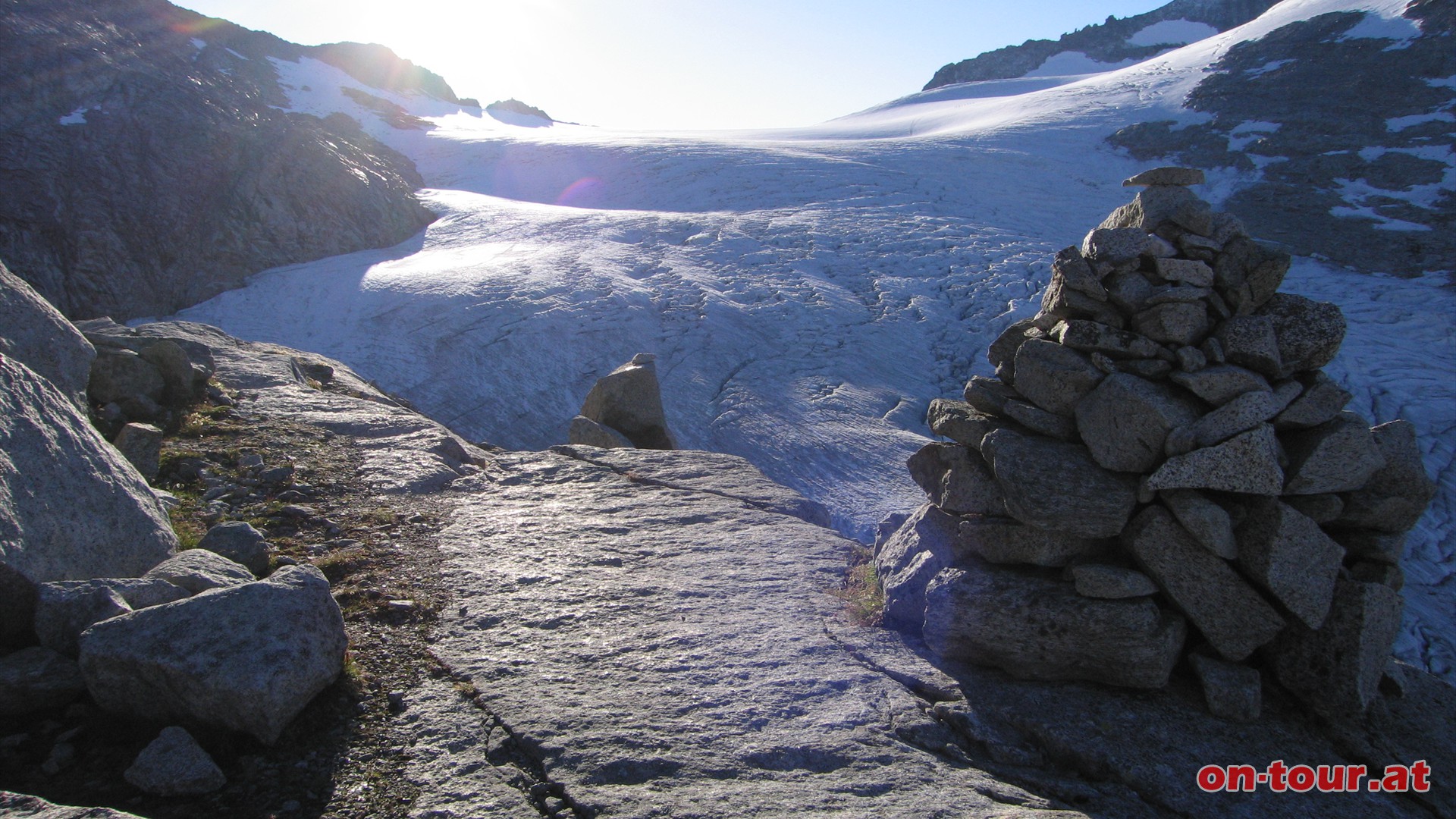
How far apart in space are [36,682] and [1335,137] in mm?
34465

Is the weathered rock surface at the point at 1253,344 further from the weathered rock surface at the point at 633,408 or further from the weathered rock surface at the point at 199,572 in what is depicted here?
the weathered rock surface at the point at 633,408

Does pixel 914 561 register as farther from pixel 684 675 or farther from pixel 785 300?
pixel 785 300

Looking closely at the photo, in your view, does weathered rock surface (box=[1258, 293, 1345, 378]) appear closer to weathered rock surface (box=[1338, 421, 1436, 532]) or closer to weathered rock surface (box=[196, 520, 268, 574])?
weathered rock surface (box=[1338, 421, 1436, 532])

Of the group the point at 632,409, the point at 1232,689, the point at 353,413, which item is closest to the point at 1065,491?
the point at 1232,689

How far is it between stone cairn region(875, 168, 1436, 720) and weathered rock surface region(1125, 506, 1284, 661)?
0.01 metres

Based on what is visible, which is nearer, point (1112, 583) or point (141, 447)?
point (1112, 583)

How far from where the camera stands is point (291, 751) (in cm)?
350

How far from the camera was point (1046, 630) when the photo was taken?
4863 millimetres

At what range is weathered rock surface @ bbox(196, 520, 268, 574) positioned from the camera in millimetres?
5066

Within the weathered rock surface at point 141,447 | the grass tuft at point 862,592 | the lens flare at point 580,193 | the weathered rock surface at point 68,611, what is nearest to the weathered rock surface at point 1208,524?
the grass tuft at point 862,592

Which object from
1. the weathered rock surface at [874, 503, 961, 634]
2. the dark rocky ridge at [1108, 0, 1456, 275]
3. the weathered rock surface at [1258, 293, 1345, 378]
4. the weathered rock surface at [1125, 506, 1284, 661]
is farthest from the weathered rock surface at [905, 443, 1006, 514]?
the dark rocky ridge at [1108, 0, 1456, 275]

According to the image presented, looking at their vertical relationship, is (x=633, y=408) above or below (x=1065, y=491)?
below

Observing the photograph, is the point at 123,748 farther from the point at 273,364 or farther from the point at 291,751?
the point at 273,364

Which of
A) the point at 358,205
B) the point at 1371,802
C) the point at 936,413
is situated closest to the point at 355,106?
the point at 358,205
